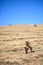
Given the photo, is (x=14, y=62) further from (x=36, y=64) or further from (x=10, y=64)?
(x=36, y=64)

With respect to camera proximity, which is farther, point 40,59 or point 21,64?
point 40,59

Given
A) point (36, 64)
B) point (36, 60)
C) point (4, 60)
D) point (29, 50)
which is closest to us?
point (36, 64)

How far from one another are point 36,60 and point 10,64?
195 centimetres

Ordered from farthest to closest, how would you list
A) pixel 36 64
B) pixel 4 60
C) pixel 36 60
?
pixel 4 60, pixel 36 60, pixel 36 64

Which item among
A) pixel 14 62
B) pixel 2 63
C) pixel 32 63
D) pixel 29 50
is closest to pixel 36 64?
pixel 32 63

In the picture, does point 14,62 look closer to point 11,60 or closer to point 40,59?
point 11,60

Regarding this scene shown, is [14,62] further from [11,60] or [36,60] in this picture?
[36,60]

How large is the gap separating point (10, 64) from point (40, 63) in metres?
2.14

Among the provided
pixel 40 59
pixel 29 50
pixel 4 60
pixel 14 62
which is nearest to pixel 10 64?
pixel 14 62

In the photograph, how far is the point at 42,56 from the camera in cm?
1327

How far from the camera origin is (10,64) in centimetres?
1154

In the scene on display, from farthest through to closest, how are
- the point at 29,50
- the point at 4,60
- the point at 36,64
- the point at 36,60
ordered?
1. the point at 29,50
2. the point at 4,60
3. the point at 36,60
4. the point at 36,64

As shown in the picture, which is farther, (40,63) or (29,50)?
(29,50)

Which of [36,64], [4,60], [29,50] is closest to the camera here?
[36,64]
